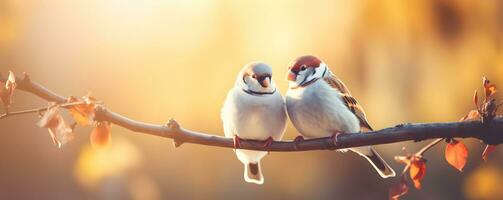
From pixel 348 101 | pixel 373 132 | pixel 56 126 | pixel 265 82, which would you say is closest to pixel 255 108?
pixel 265 82

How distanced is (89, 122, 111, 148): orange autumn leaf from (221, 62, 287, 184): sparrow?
402mm

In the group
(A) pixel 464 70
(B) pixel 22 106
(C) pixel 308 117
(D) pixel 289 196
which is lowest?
(D) pixel 289 196

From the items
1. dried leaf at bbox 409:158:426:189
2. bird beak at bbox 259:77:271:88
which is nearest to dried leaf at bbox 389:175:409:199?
dried leaf at bbox 409:158:426:189

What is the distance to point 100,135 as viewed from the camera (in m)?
0.79

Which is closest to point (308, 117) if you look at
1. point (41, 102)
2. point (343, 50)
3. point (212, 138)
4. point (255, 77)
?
point (255, 77)

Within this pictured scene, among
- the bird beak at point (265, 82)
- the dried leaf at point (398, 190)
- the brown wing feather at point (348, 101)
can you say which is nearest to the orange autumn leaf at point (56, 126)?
the dried leaf at point (398, 190)

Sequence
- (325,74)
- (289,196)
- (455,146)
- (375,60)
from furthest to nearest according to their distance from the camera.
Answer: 1. (289,196)
2. (375,60)
3. (325,74)
4. (455,146)

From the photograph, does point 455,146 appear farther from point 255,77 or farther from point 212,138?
point 255,77

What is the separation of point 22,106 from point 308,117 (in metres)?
1.71

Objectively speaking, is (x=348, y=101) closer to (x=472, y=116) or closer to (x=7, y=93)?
(x=472, y=116)

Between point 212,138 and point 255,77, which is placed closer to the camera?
point 212,138

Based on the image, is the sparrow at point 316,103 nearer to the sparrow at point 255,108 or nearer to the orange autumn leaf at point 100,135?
the sparrow at point 255,108

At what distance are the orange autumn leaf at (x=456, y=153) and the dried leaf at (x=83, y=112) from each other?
43 centimetres

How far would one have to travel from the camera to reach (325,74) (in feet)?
4.18
